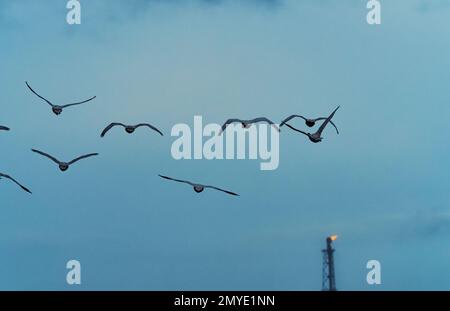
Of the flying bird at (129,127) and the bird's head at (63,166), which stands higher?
the flying bird at (129,127)

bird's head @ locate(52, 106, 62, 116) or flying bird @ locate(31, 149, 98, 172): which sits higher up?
bird's head @ locate(52, 106, 62, 116)

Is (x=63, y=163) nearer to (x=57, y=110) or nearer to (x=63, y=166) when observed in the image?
(x=63, y=166)

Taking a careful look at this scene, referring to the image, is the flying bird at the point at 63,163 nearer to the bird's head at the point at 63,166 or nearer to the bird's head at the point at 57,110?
the bird's head at the point at 63,166

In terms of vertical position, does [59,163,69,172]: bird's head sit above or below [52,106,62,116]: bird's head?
below

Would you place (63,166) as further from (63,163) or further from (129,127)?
(129,127)

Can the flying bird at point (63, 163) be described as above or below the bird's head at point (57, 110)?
below

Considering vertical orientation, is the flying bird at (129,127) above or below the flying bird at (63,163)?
above

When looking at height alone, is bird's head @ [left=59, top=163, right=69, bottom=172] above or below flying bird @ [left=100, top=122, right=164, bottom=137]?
below

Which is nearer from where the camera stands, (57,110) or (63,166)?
(63,166)

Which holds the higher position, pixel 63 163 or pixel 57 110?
pixel 57 110

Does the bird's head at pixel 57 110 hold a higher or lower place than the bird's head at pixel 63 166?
higher

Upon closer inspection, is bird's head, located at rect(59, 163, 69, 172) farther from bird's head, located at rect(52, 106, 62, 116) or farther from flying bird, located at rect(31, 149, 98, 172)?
bird's head, located at rect(52, 106, 62, 116)

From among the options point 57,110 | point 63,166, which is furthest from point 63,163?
point 57,110
